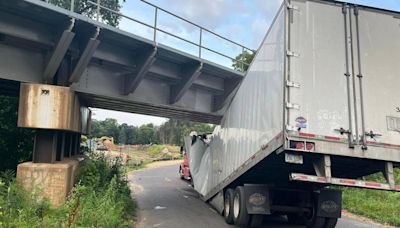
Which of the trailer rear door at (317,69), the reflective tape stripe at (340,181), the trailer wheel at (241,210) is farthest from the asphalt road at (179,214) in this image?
the trailer rear door at (317,69)

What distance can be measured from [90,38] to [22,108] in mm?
2588

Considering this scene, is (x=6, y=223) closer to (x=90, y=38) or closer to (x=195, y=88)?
(x=90, y=38)

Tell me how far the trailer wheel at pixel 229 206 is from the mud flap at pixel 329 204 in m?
2.49

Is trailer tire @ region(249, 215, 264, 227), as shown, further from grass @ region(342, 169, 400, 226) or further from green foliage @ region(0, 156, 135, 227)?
grass @ region(342, 169, 400, 226)

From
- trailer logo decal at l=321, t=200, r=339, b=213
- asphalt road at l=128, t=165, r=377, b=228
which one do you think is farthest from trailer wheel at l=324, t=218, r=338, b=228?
asphalt road at l=128, t=165, r=377, b=228

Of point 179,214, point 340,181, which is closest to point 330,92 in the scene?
point 340,181

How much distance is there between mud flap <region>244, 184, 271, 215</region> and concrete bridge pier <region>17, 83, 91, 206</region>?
4.86 m

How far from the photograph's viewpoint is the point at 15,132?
14.0 meters

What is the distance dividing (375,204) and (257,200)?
788 cm

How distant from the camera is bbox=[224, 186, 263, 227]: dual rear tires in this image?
999cm

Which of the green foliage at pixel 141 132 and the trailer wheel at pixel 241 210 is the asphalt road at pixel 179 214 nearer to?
the trailer wheel at pixel 241 210

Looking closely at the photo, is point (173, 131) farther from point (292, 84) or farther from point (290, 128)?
point (290, 128)

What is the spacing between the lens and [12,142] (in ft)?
45.4

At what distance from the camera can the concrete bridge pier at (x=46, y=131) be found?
972 cm
